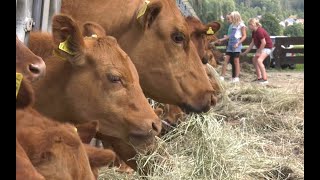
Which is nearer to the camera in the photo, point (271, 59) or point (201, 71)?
point (201, 71)

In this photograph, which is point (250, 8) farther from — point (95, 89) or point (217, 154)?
point (95, 89)

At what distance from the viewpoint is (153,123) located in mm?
4168

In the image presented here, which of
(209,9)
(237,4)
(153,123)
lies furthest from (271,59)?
(153,123)

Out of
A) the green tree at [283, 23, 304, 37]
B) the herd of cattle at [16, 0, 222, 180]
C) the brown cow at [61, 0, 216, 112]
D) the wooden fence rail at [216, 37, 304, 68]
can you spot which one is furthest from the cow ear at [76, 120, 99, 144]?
the green tree at [283, 23, 304, 37]

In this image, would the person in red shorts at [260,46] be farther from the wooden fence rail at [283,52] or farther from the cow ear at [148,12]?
Answer: the cow ear at [148,12]

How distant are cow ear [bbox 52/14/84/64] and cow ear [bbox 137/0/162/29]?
3.74 ft

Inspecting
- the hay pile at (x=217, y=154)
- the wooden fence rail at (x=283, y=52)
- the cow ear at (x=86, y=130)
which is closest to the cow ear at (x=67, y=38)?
the cow ear at (x=86, y=130)

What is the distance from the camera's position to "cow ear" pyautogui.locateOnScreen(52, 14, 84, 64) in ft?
13.2

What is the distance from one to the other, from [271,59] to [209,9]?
4.89 metres

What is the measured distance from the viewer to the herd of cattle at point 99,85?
2914mm

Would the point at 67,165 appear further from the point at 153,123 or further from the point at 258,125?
the point at 258,125

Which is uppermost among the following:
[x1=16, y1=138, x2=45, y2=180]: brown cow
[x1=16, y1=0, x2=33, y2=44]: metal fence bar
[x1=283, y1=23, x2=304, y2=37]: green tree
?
[x1=16, y1=0, x2=33, y2=44]: metal fence bar

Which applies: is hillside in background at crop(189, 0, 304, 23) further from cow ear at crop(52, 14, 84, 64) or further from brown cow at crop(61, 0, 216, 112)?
cow ear at crop(52, 14, 84, 64)

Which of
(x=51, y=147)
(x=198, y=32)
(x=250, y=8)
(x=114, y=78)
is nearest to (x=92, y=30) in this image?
(x=114, y=78)
